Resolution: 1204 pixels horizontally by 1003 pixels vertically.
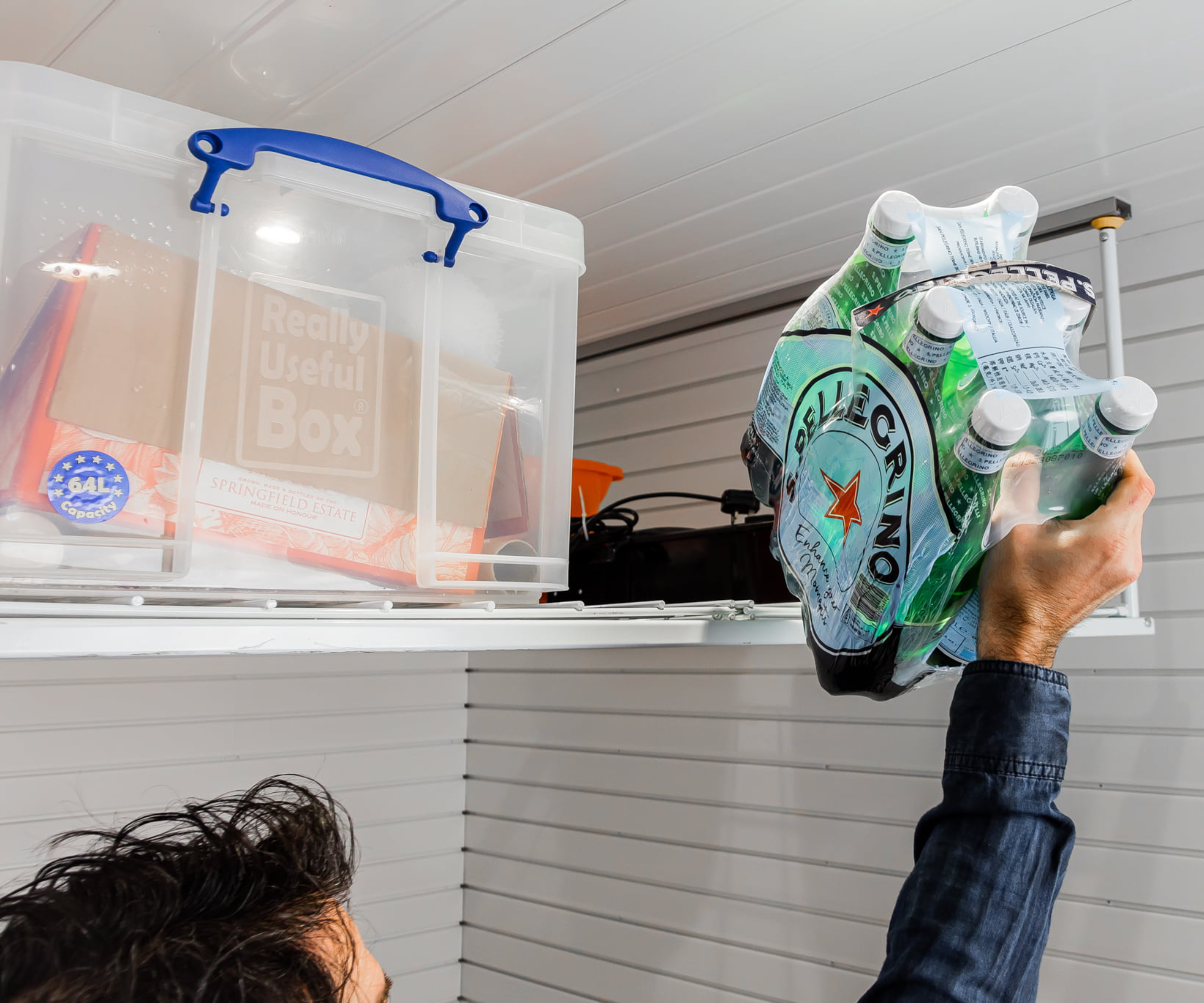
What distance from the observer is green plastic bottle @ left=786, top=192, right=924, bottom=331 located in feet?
2.93

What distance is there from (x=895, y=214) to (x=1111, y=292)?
2.35ft

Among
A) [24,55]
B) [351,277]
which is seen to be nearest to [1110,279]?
[351,277]

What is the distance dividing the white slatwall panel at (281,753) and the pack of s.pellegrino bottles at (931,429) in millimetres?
1531

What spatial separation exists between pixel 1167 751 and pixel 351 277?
1315 millimetres

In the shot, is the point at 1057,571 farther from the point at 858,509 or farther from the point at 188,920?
the point at 188,920

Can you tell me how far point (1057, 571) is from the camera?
838mm

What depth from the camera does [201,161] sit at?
2.94 feet

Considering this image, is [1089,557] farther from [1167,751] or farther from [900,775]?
[900,775]

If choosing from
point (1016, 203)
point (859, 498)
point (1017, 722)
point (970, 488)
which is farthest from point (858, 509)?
point (1016, 203)

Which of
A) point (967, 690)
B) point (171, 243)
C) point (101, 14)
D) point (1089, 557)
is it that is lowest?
point (967, 690)

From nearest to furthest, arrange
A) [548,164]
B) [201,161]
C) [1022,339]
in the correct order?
[1022,339], [201,161], [548,164]

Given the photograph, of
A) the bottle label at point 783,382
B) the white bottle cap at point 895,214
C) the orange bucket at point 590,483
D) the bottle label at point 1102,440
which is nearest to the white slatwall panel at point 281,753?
the orange bucket at point 590,483

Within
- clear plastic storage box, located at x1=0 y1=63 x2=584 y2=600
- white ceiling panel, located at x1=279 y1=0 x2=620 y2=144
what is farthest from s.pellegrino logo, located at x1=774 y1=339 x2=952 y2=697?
white ceiling panel, located at x1=279 y1=0 x2=620 y2=144

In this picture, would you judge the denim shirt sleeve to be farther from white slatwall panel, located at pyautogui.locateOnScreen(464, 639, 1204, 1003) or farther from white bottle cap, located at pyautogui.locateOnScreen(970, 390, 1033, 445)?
white slatwall panel, located at pyautogui.locateOnScreen(464, 639, 1204, 1003)
